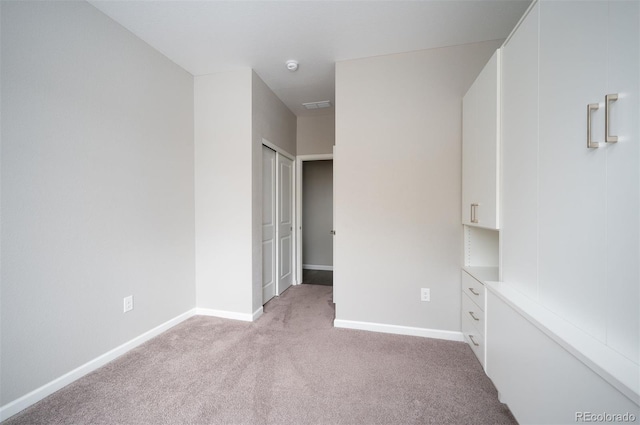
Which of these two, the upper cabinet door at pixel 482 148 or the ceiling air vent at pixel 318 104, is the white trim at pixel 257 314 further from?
the ceiling air vent at pixel 318 104

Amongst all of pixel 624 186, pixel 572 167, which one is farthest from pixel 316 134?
pixel 624 186

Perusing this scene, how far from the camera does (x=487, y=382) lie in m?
1.74

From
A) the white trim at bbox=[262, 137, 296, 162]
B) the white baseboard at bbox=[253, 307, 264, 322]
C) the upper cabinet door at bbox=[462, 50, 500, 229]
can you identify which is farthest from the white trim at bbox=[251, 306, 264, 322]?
the upper cabinet door at bbox=[462, 50, 500, 229]

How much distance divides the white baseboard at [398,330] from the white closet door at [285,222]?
1.33 m

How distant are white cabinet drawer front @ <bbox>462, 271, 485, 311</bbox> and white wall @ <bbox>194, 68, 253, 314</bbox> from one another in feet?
6.81

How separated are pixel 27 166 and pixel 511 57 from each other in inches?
116

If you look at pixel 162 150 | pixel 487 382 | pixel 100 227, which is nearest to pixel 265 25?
pixel 162 150

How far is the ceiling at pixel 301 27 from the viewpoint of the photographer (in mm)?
1877

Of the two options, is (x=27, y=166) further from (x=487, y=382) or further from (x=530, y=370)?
(x=487, y=382)

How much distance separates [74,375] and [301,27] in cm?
308

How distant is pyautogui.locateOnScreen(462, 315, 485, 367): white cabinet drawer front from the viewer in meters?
1.84

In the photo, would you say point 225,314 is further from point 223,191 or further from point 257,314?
point 223,191

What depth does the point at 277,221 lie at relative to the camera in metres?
3.59

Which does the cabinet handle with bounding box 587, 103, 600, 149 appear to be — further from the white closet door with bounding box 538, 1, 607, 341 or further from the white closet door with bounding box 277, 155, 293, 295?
the white closet door with bounding box 277, 155, 293, 295
